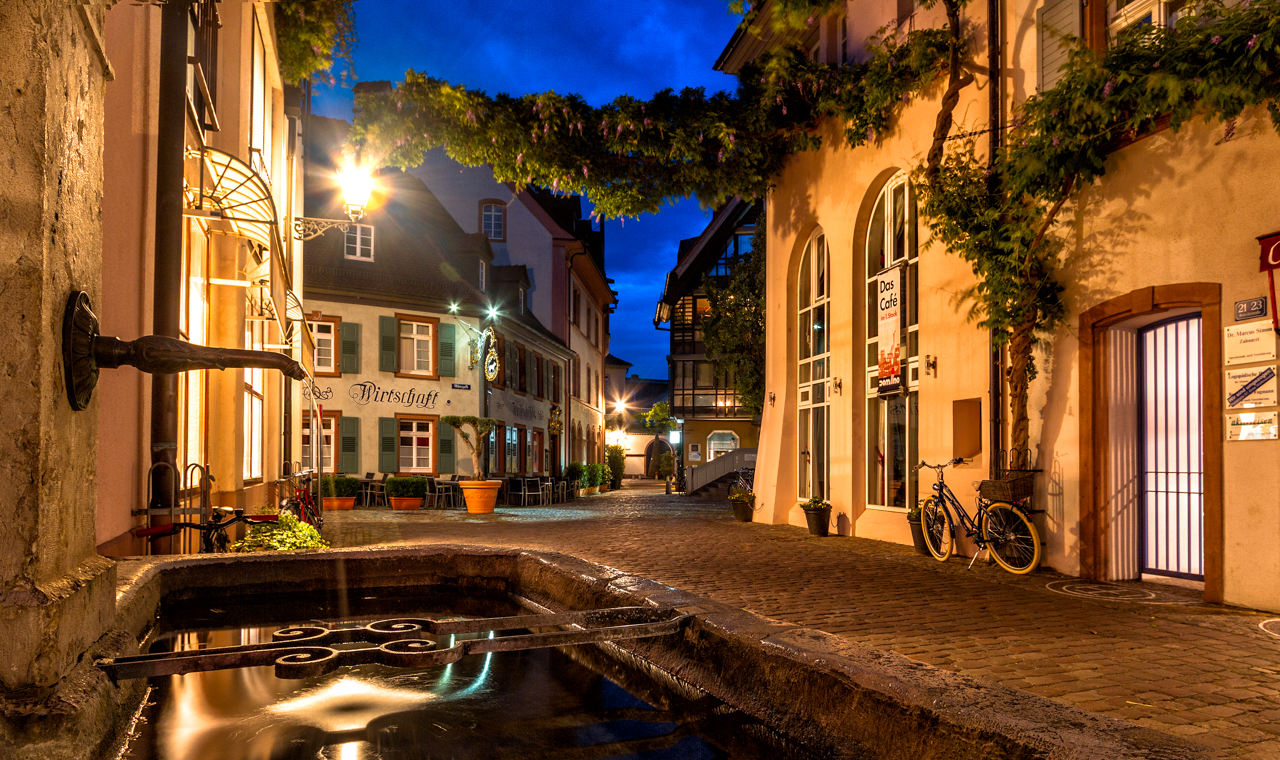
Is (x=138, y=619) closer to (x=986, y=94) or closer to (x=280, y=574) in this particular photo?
(x=280, y=574)

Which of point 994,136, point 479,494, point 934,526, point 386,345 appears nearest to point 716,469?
point 386,345

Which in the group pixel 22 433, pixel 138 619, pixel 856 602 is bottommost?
pixel 856 602

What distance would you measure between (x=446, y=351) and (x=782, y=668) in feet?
72.8

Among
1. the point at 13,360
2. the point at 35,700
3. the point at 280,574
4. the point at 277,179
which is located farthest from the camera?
the point at 277,179

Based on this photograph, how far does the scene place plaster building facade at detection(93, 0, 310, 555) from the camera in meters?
6.54

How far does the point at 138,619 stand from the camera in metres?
4.16

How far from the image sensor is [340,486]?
73.9 ft

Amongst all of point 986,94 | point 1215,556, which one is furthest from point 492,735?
point 986,94

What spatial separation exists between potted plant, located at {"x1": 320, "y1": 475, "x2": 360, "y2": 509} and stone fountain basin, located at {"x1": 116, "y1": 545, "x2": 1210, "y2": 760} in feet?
53.8

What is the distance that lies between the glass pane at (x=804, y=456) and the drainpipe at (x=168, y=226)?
A: 1038 cm

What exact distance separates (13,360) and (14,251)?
264 mm

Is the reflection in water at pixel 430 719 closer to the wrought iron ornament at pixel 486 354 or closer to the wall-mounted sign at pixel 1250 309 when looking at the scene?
the wall-mounted sign at pixel 1250 309

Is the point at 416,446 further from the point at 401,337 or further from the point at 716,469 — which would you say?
the point at 716,469

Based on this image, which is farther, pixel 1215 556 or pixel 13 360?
pixel 1215 556
